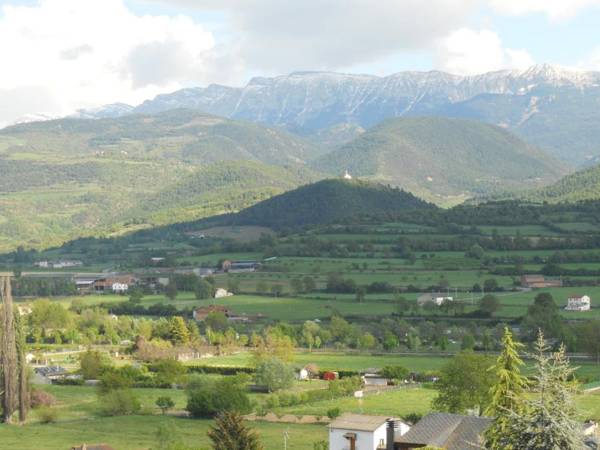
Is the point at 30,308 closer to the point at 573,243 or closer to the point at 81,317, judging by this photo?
the point at 81,317

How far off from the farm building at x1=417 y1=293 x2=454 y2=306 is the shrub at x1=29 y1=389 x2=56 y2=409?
45979mm

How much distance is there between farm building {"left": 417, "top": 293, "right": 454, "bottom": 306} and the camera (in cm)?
10288

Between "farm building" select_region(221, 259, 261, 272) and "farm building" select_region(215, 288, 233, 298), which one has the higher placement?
"farm building" select_region(221, 259, 261, 272)

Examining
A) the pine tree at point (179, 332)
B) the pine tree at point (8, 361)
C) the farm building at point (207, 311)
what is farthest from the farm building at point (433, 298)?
the pine tree at point (8, 361)

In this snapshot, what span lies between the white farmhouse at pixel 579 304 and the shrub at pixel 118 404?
49.3 metres

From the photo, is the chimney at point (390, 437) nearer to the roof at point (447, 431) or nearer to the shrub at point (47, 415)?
the roof at point (447, 431)

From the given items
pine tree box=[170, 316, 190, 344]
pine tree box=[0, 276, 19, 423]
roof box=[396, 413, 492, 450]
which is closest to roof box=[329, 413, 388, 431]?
roof box=[396, 413, 492, 450]

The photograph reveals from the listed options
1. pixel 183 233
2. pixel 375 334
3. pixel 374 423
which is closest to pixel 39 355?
pixel 375 334

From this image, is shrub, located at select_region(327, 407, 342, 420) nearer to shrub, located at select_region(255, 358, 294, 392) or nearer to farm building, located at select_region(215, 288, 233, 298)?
shrub, located at select_region(255, 358, 294, 392)

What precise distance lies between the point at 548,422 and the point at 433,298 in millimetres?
85298

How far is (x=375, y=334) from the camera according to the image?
93.8 meters

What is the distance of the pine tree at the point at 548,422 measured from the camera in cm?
2078

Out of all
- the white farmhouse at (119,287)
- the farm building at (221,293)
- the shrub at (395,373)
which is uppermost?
the white farmhouse at (119,287)

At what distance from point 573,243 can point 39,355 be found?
68.2 metres
